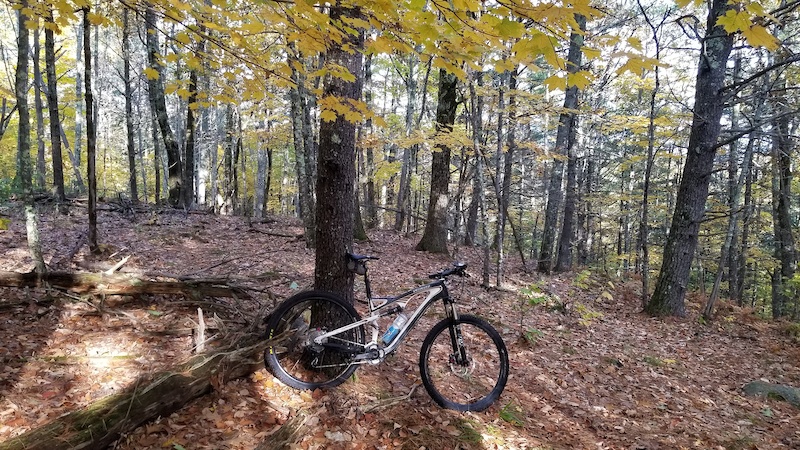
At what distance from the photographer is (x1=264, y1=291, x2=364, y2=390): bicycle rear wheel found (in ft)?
12.1

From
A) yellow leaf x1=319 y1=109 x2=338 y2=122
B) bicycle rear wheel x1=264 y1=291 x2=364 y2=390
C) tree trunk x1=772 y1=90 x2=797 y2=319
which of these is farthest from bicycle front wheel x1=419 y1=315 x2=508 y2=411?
tree trunk x1=772 y1=90 x2=797 y2=319

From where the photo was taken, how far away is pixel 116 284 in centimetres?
447

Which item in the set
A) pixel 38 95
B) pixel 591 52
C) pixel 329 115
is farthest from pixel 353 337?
pixel 38 95

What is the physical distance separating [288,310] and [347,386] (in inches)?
35.6

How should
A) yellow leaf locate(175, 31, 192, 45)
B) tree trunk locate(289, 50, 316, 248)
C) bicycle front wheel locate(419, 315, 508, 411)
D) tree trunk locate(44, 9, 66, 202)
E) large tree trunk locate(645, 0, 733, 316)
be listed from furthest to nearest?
1. tree trunk locate(289, 50, 316, 248)
2. large tree trunk locate(645, 0, 733, 316)
3. tree trunk locate(44, 9, 66, 202)
4. bicycle front wheel locate(419, 315, 508, 411)
5. yellow leaf locate(175, 31, 192, 45)

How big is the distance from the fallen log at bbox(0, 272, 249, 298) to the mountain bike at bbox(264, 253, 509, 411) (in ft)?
4.18

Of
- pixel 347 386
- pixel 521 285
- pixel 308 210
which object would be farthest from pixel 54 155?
pixel 521 285

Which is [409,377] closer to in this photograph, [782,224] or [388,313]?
[388,313]

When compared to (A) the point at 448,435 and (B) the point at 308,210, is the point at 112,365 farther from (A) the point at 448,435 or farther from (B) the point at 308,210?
(B) the point at 308,210

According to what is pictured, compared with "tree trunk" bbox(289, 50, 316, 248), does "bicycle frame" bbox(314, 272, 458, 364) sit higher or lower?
lower

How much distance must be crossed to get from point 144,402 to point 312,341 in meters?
1.33

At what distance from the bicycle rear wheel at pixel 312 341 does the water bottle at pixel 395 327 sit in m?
0.23

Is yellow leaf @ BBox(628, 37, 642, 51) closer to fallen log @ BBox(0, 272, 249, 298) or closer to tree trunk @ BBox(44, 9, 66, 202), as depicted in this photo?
fallen log @ BBox(0, 272, 249, 298)

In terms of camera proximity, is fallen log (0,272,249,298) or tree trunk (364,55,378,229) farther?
tree trunk (364,55,378,229)
